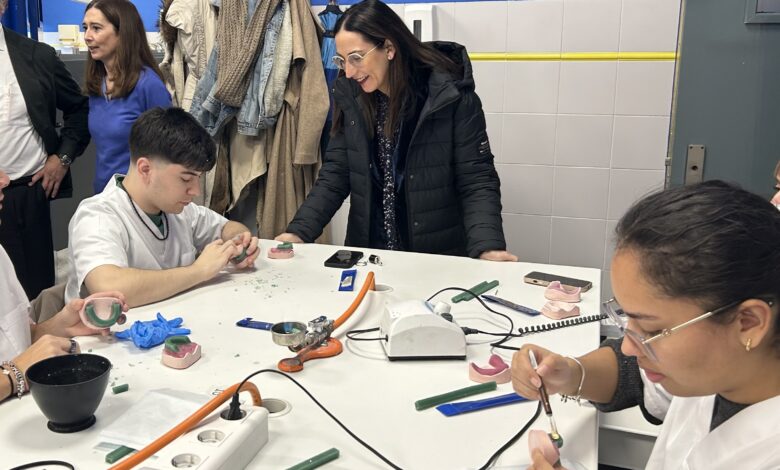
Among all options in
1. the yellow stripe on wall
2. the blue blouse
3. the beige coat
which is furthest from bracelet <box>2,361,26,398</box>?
the yellow stripe on wall

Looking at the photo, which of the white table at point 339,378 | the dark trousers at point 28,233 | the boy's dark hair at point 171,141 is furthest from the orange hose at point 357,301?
the dark trousers at point 28,233

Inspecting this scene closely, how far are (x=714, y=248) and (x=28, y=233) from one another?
9.47 ft

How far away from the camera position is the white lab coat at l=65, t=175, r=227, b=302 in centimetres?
181

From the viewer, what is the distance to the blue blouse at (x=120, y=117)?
299cm

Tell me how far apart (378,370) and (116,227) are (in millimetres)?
874

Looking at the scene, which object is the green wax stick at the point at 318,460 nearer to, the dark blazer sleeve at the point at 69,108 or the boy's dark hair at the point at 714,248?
the boy's dark hair at the point at 714,248

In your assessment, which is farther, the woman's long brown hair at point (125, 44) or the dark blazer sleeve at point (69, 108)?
the dark blazer sleeve at point (69, 108)

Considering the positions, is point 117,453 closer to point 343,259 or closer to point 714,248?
point 714,248

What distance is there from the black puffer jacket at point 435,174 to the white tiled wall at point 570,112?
1040 mm

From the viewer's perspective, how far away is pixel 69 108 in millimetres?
3219

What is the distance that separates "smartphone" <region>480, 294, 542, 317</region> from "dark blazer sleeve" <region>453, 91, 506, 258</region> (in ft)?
1.68

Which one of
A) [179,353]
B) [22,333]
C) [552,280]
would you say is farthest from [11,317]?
[552,280]

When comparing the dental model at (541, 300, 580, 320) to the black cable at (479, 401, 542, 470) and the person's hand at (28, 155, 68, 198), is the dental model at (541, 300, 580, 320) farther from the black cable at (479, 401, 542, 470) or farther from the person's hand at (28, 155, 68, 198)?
the person's hand at (28, 155, 68, 198)

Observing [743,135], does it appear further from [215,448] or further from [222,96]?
[215,448]
